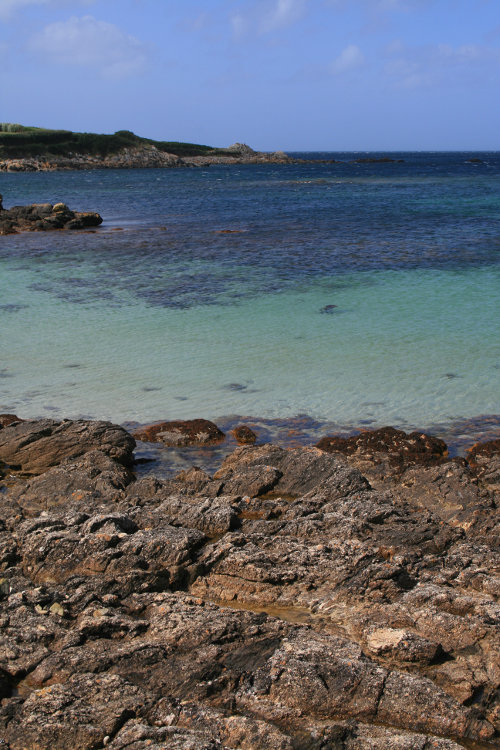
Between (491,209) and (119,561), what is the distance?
137 ft

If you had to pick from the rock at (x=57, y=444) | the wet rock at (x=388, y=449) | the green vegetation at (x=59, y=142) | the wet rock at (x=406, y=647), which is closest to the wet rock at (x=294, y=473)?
the wet rock at (x=388, y=449)

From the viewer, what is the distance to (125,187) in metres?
73.7

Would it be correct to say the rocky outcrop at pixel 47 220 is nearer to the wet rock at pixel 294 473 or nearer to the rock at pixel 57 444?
the rock at pixel 57 444

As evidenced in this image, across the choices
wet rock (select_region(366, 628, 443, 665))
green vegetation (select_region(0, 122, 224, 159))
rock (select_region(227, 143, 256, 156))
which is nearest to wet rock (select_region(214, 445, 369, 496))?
wet rock (select_region(366, 628, 443, 665))

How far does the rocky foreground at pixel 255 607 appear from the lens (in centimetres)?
473

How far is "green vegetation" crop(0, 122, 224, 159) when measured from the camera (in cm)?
11506

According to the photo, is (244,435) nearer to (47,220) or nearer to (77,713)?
(77,713)

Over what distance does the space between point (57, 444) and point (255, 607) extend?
16.4ft

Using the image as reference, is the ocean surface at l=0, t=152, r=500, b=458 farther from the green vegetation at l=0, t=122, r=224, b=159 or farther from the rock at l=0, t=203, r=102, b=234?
the green vegetation at l=0, t=122, r=224, b=159

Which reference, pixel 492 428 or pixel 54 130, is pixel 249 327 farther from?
pixel 54 130

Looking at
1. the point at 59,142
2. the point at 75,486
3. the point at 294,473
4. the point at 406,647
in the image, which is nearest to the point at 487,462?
the point at 294,473

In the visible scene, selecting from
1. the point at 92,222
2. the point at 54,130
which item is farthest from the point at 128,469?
the point at 54,130

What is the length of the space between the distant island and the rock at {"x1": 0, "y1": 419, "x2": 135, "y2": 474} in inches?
4181

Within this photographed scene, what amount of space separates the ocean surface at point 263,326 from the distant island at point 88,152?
86.1 m
